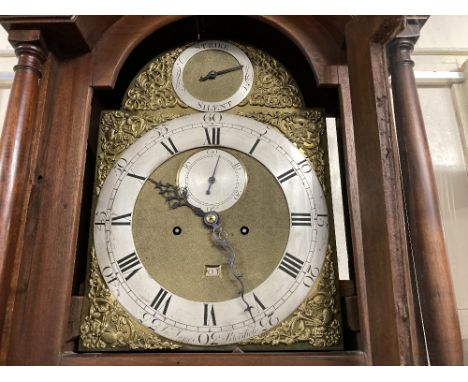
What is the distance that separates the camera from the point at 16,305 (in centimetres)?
88

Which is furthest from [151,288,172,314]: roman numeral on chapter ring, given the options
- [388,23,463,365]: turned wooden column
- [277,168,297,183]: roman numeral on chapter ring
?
[388,23,463,365]: turned wooden column

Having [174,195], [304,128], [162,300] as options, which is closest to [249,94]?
[304,128]

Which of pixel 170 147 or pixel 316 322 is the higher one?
pixel 170 147

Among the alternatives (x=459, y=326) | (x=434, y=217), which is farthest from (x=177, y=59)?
(x=459, y=326)

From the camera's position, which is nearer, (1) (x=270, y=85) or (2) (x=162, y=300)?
(2) (x=162, y=300)

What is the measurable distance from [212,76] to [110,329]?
0.65m

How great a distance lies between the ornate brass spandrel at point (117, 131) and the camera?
1.11 m

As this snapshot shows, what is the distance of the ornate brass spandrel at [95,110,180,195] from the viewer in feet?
3.63

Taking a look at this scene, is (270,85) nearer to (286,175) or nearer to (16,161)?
(286,175)

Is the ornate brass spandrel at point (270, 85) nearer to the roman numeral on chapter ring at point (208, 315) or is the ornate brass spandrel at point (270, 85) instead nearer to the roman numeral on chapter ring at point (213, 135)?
the roman numeral on chapter ring at point (213, 135)

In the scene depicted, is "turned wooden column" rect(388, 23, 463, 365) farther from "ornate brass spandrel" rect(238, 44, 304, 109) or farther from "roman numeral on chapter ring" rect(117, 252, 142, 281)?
"roman numeral on chapter ring" rect(117, 252, 142, 281)

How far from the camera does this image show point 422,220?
2.68 ft

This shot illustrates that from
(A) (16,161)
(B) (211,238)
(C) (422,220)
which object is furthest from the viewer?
(B) (211,238)

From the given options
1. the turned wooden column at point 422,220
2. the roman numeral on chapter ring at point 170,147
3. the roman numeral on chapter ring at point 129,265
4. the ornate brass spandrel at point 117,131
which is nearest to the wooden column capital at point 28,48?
the ornate brass spandrel at point 117,131
